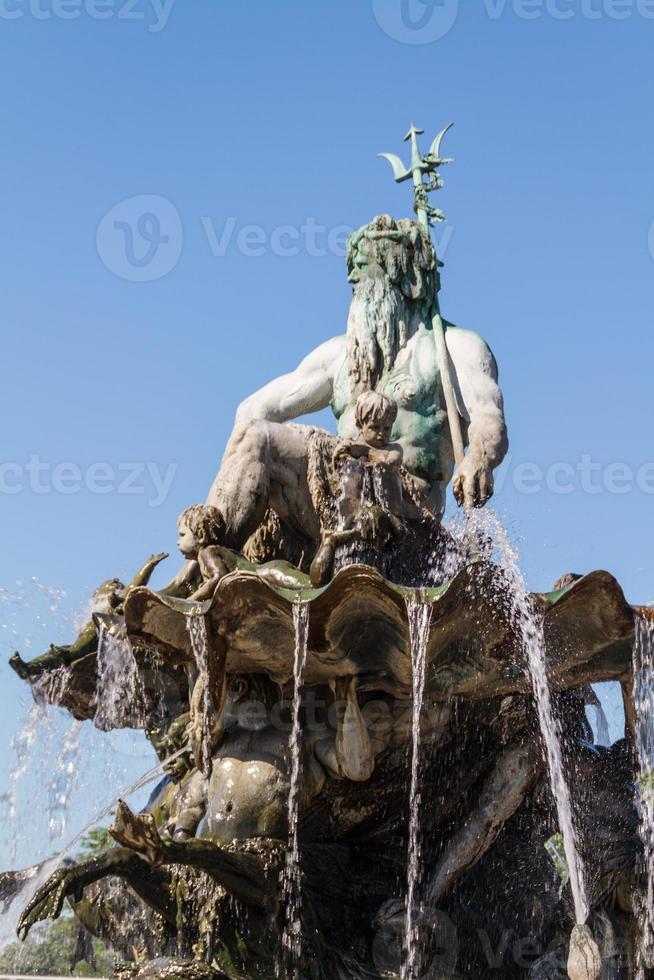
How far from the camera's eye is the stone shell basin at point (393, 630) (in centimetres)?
770

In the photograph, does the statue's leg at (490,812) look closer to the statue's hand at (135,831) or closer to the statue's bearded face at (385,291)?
the statue's hand at (135,831)

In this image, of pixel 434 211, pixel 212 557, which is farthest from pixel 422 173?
pixel 212 557

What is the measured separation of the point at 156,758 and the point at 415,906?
78.6 inches

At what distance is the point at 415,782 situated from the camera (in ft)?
27.2

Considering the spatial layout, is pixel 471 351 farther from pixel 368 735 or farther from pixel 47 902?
pixel 47 902

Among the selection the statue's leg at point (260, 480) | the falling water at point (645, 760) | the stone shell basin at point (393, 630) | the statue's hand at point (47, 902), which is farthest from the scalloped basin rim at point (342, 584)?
the statue's hand at point (47, 902)

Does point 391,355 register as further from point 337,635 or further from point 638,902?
point 638,902

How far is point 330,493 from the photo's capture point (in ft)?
28.8

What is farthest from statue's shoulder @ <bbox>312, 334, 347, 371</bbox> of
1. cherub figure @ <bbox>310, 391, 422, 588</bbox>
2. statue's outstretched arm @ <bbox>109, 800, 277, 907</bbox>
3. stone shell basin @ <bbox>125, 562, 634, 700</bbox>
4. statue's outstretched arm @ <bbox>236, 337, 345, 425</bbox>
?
statue's outstretched arm @ <bbox>109, 800, 277, 907</bbox>

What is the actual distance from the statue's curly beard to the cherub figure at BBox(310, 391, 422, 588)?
105 centimetres

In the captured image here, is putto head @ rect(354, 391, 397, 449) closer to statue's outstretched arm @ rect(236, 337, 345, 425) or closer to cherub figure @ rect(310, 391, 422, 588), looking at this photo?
cherub figure @ rect(310, 391, 422, 588)

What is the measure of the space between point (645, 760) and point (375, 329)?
11.8 ft

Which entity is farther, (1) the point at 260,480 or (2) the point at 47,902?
(1) the point at 260,480

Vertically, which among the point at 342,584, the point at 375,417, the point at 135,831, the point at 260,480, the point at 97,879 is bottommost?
the point at 97,879
